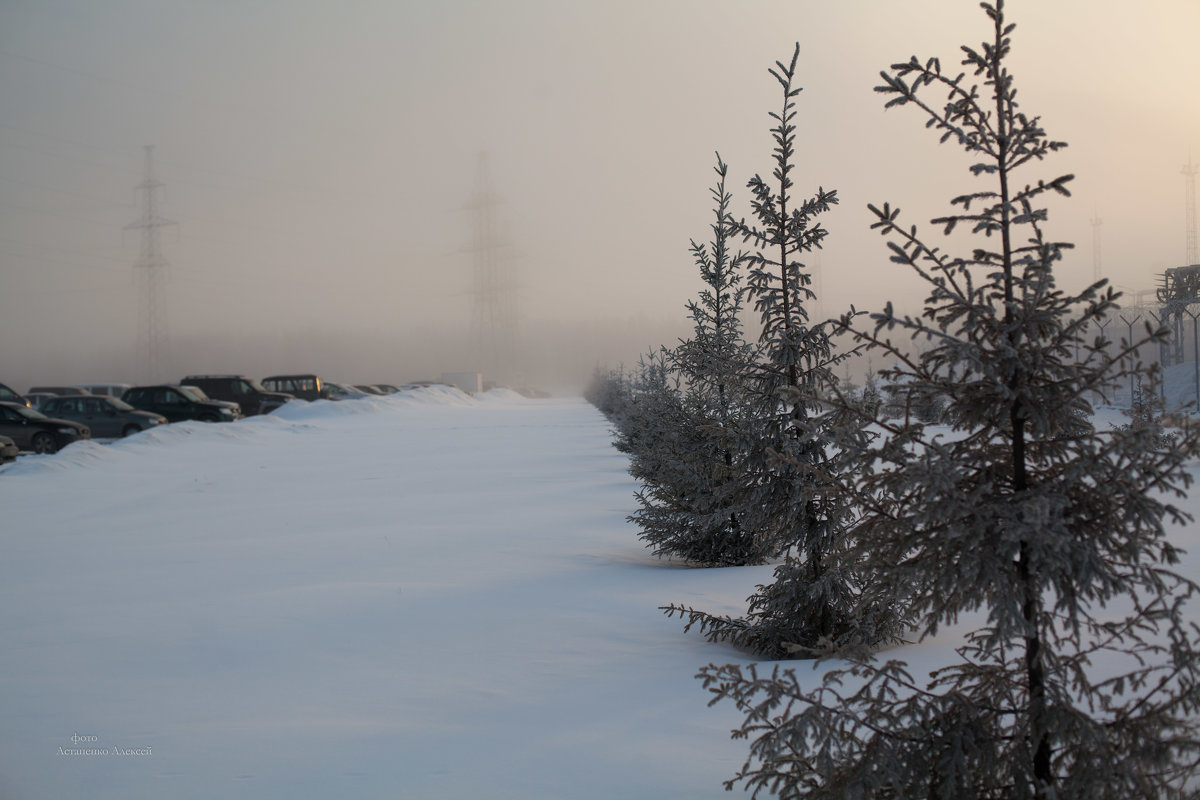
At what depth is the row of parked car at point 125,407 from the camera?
72.4 ft

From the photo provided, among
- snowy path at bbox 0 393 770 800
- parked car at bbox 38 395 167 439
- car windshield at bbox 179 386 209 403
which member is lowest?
snowy path at bbox 0 393 770 800

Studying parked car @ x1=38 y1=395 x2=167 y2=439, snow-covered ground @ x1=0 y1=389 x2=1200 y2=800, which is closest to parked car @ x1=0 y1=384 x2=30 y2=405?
parked car @ x1=38 y1=395 x2=167 y2=439

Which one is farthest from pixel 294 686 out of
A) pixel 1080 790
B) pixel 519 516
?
pixel 519 516

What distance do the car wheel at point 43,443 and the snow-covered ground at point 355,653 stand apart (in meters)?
10.4

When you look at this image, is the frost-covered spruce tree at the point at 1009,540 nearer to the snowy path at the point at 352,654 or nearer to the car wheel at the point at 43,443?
the snowy path at the point at 352,654

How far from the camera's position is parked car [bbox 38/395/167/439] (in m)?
25.4

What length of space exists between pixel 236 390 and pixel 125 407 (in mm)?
9407

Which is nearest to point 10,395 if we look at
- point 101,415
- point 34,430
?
point 101,415

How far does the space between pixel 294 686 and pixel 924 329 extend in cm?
441

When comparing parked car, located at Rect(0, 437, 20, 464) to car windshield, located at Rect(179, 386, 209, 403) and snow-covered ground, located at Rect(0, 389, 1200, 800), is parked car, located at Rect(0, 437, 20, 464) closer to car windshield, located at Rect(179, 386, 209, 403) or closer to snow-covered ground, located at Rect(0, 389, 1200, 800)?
snow-covered ground, located at Rect(0, 389, 1200, 800)

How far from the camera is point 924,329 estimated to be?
2.66m

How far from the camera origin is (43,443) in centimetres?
2200

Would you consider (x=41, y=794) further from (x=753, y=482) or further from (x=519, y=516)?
(x=519, y=516)

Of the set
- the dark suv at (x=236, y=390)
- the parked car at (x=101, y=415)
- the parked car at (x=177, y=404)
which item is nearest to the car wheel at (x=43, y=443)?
the parked car at (x=101, y=415)
